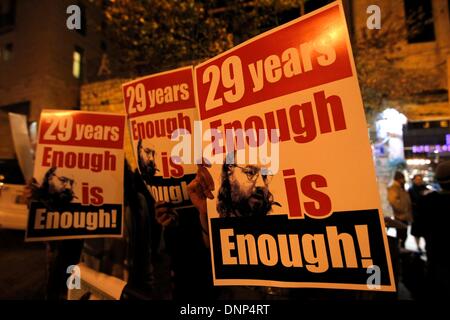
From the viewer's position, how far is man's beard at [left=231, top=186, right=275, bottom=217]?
156 centimetres

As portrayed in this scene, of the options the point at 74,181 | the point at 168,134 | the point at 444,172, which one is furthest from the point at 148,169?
the point at 444,172

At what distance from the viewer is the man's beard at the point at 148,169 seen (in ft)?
7.86

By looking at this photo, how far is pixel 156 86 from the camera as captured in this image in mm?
2453

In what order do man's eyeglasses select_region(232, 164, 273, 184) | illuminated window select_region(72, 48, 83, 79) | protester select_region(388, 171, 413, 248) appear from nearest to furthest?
man's eyeglasses select_region(232, 164, 273, 184), protester select_region(388, 171, 413, 248), illuminated window select_region(72, 48, 83, 79)

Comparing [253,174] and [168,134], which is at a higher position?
[168,134]

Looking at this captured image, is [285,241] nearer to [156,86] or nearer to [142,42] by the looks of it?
[156,86]

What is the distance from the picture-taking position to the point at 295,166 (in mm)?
1465

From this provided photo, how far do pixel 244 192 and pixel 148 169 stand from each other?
105 cm

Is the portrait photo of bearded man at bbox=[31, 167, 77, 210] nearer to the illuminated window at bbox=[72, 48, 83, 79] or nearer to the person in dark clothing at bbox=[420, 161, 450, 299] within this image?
the person in dark clothing at bbox=[420, 161, 450, 299]

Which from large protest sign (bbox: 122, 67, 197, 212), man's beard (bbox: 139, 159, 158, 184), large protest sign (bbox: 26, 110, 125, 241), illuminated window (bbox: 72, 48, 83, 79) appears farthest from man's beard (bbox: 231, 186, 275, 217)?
illuminated window (bbox: 72, 48, 83, 79)

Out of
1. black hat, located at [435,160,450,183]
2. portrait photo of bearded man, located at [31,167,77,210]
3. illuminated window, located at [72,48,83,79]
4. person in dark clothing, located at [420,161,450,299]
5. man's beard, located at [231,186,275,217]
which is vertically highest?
illuminated window, located at [72,48,83,79]

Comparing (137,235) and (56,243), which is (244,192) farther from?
(56,243)

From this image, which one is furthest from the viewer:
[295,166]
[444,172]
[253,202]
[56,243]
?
[56,243]

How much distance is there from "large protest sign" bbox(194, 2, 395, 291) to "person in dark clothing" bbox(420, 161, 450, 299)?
1.92 m
